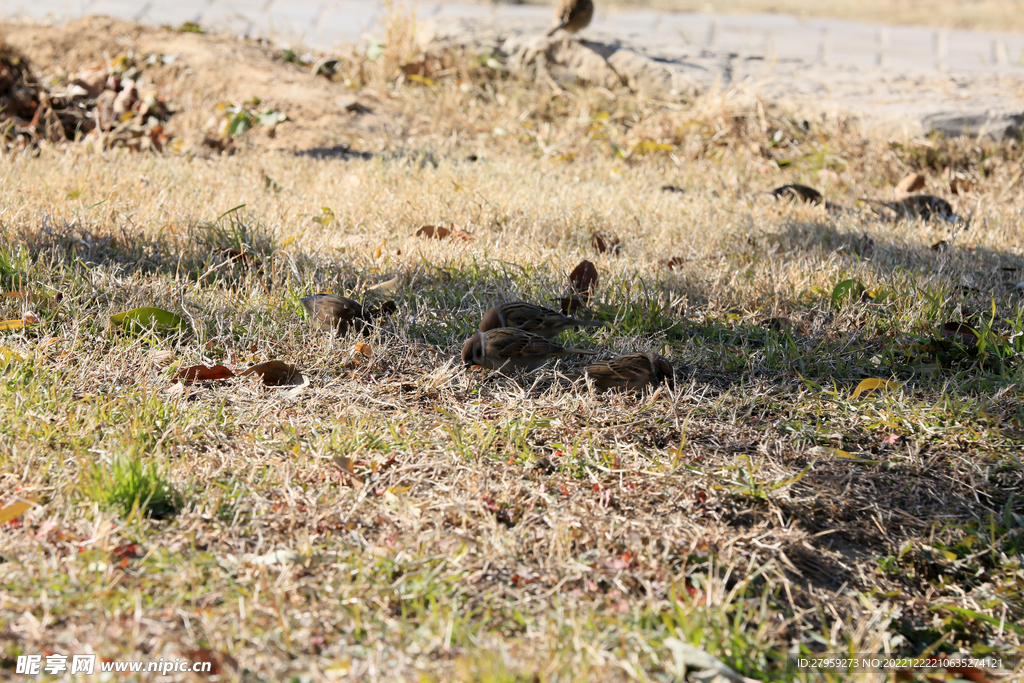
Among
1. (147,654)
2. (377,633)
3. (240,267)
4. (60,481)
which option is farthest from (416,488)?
(240,267)

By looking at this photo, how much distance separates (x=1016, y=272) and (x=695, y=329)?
61.5 inches

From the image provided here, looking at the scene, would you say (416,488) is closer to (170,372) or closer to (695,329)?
(170,372)

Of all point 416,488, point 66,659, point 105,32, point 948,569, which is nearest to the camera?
point 66,659

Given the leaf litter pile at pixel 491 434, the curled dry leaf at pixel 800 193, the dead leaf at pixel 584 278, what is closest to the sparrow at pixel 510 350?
the leaf litter pile at pixel 491 434

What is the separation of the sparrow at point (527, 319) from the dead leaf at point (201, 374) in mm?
815

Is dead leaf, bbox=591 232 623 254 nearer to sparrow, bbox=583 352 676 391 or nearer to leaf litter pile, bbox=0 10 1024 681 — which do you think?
leaf litter pile, bbox=0 10 1024 681

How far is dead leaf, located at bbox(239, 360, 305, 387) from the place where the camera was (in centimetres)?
247

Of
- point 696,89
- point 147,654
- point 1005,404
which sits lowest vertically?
point 147,654

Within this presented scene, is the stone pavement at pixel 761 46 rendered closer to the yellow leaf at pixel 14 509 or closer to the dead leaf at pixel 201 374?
the dead leaf at pixel 201 374

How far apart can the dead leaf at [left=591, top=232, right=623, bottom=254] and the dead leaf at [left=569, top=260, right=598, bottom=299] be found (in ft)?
1.55

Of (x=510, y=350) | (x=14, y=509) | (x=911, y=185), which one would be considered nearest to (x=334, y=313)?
(x=510, y=350)

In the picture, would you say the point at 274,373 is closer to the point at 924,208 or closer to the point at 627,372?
the point at 627,372

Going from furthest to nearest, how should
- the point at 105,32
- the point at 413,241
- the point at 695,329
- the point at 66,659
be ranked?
1. the point at 105,32
2. the point at 413,241
3. the point at 695,329
4. the point at 66,659

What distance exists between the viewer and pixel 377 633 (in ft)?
5.14
